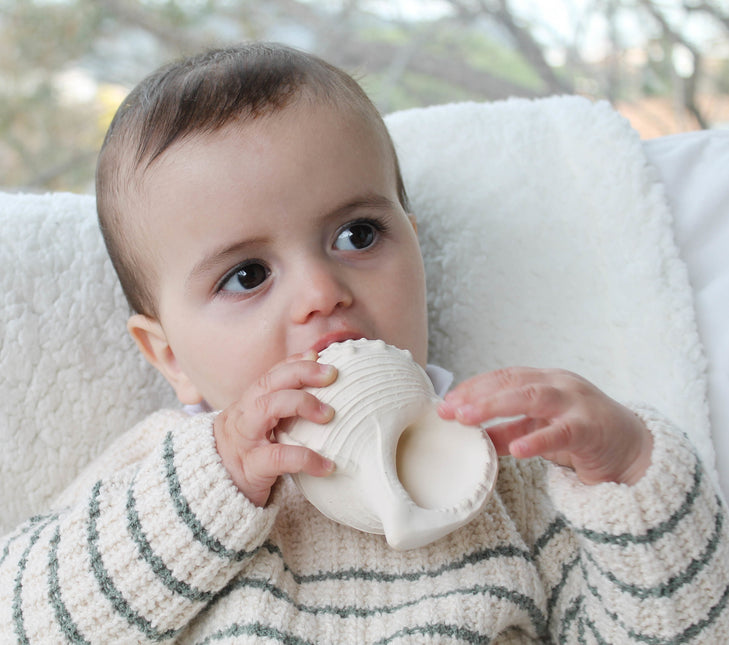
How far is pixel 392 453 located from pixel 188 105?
1.52 ft

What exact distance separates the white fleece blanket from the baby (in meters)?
0.17

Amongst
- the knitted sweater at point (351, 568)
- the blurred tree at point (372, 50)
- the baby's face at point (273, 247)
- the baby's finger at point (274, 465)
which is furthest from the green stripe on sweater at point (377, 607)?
the blurred tree at point (372, 50)

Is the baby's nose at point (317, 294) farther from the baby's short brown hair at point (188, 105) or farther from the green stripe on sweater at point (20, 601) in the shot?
the green stripe on sweater at point (20, 601)

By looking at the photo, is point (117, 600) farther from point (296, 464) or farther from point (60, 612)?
point (296, 464)

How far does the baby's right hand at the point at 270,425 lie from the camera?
68cm

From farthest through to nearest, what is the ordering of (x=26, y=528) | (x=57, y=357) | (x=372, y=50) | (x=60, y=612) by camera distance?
(x=372, y=50)
(x=57, y=357)
(x=26, y=528)
(x=60, y=612)

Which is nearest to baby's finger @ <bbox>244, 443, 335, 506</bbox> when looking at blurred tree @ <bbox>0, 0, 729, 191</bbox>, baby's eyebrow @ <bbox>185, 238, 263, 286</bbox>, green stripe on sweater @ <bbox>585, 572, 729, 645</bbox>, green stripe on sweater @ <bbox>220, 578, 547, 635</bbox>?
green stripe on sweater @ <bbox>220, 578, 547, 635</bbox>

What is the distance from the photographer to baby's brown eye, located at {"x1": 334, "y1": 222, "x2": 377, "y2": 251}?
2.80 feet

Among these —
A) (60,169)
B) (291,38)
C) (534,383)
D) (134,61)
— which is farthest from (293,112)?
(60,169)

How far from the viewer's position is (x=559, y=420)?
0.69m

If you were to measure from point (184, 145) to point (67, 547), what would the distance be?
0.45 meters

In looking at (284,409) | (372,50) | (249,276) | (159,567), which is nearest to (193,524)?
(159,567)

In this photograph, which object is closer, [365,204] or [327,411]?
[327,411]

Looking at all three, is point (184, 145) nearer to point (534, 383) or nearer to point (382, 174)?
point (382, 174)
